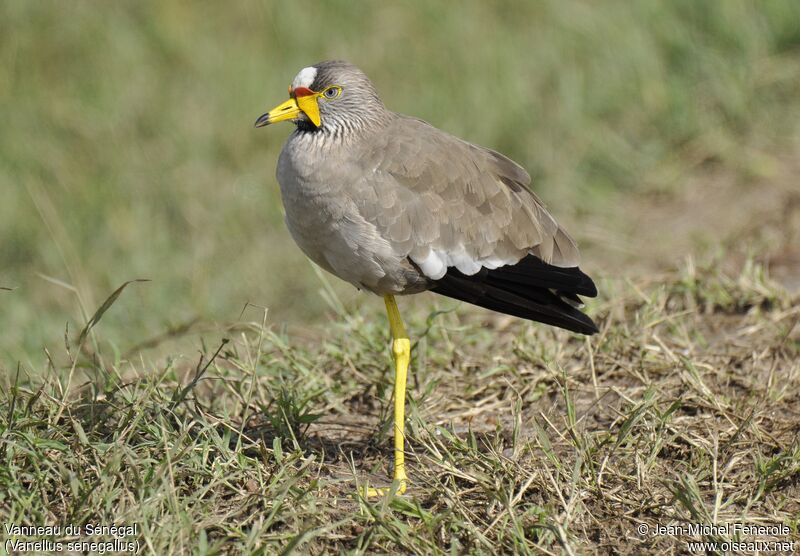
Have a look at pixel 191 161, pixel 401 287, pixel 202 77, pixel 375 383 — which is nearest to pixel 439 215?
pixel 401 287

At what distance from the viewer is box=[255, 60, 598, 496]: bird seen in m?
3.63

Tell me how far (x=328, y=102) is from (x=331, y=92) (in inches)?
2.0

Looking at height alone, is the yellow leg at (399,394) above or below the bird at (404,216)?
below

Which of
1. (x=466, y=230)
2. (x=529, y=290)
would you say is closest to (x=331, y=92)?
(x=466, y=230)

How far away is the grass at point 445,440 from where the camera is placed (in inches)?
125

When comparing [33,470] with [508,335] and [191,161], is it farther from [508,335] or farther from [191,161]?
[191,161]

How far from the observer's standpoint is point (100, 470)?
127 inches

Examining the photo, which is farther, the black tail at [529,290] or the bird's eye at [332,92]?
the bird's eye at [332,92]

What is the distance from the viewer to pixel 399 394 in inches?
147
